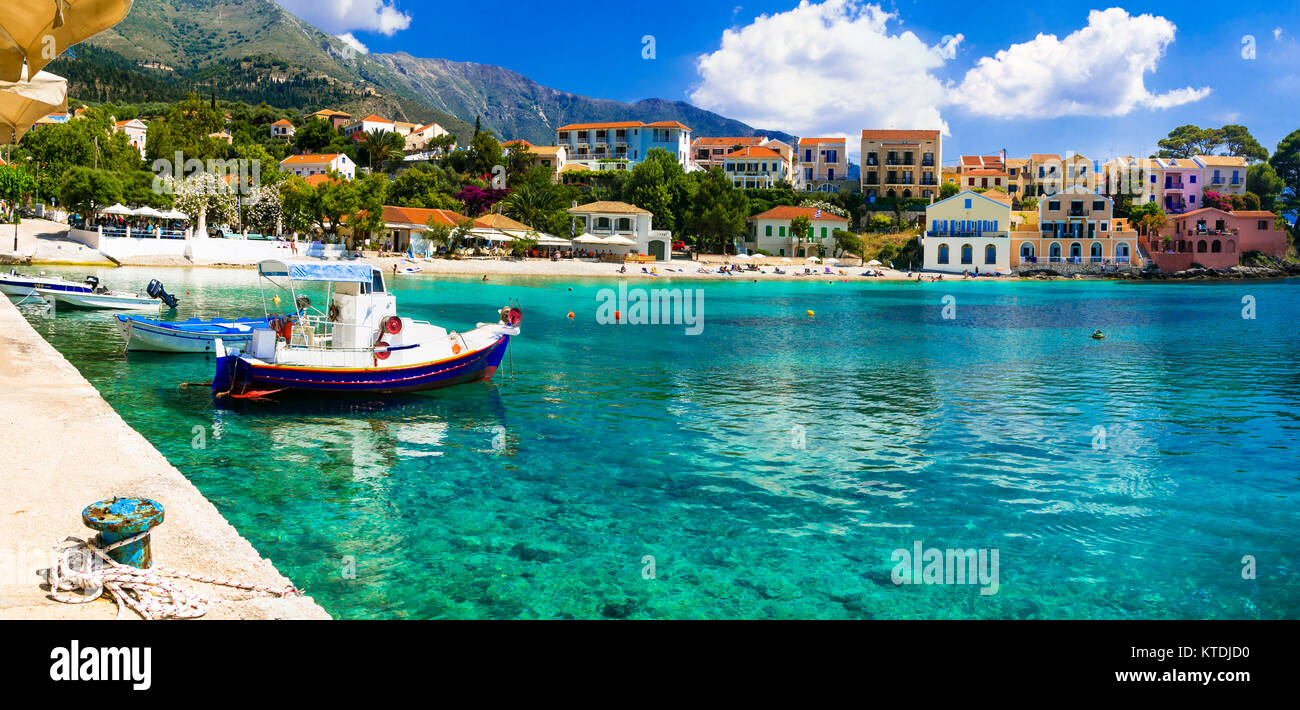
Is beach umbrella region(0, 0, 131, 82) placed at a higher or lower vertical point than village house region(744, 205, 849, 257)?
lower

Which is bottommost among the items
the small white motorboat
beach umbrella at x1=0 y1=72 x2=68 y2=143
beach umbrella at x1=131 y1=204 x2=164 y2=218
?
the small white motorboat

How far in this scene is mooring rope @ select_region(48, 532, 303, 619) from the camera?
700cm

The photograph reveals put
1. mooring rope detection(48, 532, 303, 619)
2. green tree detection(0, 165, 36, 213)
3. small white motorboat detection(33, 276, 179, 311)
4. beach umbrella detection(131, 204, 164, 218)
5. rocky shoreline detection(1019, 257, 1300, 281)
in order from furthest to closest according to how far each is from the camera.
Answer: rocky shoreline detection(1019, 257, 1300, 281) → green tree detection(0, 165, 36, 213) → beach umbrella detection(131, 204, 164, 218) → small white motorboat detection(33, 276, 179, 311) → mooring rope detection(48, 532, 303, 619)

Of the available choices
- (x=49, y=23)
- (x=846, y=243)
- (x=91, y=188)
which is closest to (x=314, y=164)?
(x=91, y=188)

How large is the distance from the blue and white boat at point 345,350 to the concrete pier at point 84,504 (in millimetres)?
4707

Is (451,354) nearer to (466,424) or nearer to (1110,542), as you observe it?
(466,424)

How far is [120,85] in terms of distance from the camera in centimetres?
18000

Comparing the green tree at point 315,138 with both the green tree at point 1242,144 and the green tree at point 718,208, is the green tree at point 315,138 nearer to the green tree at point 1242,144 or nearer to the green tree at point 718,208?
the green tree at point 718,208

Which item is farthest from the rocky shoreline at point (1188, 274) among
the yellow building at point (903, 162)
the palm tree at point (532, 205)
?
the palm tree at point (532, 205)

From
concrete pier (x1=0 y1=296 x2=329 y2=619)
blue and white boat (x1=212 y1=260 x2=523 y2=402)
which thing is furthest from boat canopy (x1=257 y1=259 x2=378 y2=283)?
concrete pier (x1=0 y1=296 x2=329 y2=619)

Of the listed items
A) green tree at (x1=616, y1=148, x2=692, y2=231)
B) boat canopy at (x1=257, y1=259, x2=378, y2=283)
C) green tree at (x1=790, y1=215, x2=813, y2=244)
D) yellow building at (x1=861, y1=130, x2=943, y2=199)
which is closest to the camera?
boat canopy at (x1=257, y1=259, x2=378, y2=283)

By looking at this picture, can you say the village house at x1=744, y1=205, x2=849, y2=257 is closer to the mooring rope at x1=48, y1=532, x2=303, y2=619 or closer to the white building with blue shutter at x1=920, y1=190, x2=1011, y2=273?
the white building with blue shutter at x1=920, y1=190, x2=1011, y2=273

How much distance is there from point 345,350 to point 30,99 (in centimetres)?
1336

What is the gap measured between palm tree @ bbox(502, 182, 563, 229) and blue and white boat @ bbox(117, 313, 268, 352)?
6545 cm
